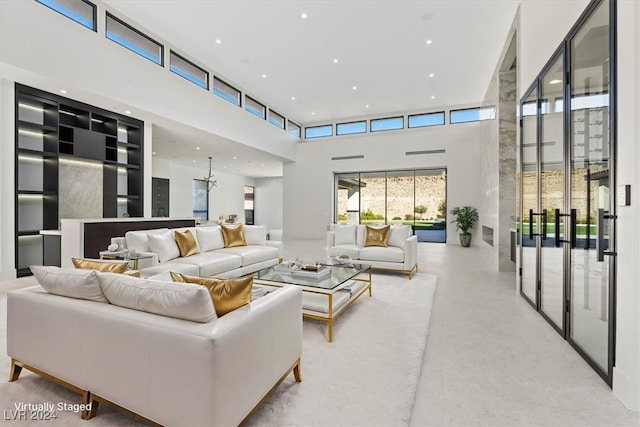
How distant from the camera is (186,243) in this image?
4547 millimetres

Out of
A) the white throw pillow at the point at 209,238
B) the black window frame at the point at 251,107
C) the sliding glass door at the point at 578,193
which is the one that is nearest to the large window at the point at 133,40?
the black window frame at the point at 251,107

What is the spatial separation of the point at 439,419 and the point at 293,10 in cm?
601

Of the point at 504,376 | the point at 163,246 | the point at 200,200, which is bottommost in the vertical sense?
the point at 504,376

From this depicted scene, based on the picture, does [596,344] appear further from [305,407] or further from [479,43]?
[479,43]

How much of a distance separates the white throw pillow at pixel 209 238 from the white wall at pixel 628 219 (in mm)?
4800

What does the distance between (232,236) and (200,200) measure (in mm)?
10217

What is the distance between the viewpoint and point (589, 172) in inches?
99.2

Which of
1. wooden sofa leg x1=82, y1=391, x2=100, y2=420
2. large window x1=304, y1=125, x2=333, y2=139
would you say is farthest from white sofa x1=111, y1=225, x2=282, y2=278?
large window x1=304, y1=125, x2=333, y2=139

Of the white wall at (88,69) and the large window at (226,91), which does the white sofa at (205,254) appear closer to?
the white wall at (88,69)

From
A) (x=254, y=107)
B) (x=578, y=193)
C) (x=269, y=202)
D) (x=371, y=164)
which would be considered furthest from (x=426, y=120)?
(x=269, y=202)

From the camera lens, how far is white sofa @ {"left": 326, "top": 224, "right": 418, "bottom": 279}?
5.22m

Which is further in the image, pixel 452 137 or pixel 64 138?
pixel 452 137

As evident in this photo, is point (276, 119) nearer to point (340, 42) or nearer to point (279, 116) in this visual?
point (279, 116)

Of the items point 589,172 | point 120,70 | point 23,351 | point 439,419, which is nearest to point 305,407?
point 439,419
